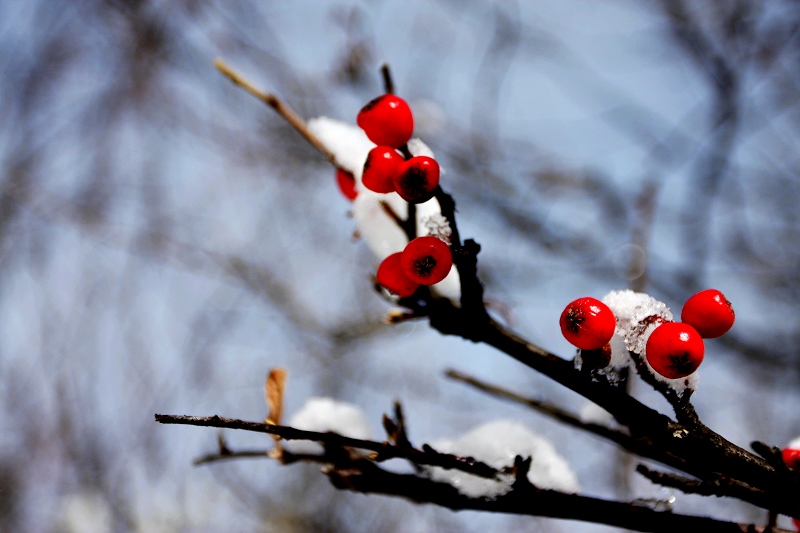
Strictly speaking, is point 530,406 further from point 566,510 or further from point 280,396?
point 280,396

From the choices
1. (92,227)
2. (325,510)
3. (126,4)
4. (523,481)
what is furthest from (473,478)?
(325,510)

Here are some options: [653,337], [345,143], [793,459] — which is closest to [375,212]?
[345,143]

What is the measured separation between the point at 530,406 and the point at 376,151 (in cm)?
85

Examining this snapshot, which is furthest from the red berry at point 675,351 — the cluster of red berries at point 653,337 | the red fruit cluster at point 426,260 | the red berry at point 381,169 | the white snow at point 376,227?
the white snow at point 376,227

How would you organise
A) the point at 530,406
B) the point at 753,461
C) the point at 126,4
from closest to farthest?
the point at 753,461, the point at 530,406, the point at 126,4

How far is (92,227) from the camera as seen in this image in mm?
5461

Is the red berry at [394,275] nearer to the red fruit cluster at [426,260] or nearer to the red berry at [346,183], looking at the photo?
the red fruit cluster at [426,260]

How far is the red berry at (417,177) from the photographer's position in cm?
92

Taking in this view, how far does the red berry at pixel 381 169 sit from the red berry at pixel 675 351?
0.51m

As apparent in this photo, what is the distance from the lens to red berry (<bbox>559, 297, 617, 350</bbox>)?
90cm

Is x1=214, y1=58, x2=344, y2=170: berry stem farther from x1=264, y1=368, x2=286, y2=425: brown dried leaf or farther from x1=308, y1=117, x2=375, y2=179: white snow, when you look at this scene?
x1=264, y1=368, x2=286, y2=425: brown dried leaf

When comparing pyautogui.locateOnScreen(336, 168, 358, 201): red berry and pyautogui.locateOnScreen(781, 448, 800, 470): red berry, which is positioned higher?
pyautogui.locateOnScreen(336, 168, 358, 201): red berry

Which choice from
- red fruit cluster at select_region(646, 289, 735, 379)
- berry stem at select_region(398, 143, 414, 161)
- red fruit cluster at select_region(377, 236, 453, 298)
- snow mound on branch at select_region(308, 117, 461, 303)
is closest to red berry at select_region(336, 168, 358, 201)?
snow mound on branch at select_region(308, 117, 461, 303)

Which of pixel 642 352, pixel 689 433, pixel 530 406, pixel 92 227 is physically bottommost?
pixel 689 433
